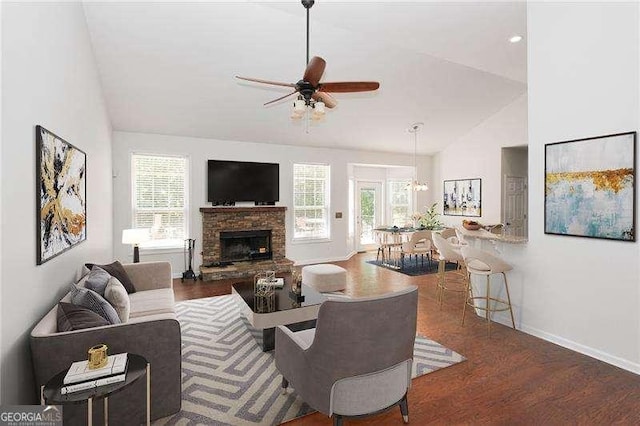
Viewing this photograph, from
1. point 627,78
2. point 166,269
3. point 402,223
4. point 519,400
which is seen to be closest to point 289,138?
point 166,269

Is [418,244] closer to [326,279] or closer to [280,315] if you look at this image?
[326,279]

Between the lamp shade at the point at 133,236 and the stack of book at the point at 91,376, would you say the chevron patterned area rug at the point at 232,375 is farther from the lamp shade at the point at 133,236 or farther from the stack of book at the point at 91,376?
the lamp shade at the point at 133,236

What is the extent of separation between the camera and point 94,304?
2.34 metres

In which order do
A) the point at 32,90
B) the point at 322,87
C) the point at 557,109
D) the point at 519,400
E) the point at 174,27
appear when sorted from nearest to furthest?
1. the point at 32,90
2. the point at 519,400
3. the point at 322,87
4. the point at 557,109
5. the point at 174,27

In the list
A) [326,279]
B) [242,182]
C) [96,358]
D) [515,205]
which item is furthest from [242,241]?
[515,205]

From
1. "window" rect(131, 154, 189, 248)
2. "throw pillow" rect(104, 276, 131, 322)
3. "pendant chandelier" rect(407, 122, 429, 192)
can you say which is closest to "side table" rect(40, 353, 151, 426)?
"throw pillow" rect(104, 276, 131, 322)

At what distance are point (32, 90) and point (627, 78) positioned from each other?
4.58m

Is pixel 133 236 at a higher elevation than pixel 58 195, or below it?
below

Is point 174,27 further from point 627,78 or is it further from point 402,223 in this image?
point 402,223

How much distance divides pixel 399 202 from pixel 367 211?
105 centimetres

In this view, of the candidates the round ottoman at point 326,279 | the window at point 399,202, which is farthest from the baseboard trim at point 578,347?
the window at point 399,202

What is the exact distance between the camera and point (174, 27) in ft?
12.5

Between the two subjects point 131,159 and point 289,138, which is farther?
point 289,138

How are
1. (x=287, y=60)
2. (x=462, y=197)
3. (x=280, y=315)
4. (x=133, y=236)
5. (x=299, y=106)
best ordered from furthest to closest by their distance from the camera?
1. (x=462, y=197)
2. (x=133, y=236)
3. (x=287, y=60)
4. (x=280, y=315)
5. (x=299, y=106)
